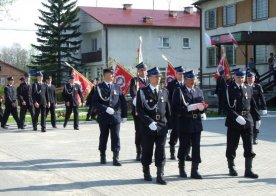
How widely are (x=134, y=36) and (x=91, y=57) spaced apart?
546 cm

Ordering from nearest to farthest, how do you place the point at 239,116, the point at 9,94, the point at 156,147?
the point at 156,147 → the point at 239,116 → the point at 9,94

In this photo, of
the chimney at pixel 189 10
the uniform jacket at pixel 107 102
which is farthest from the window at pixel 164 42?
the uniform jacket at pixel 107 102

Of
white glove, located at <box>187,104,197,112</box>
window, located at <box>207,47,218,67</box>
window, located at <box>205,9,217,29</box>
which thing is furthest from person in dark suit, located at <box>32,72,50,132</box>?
window, located at <box>205,9,217,29</box>

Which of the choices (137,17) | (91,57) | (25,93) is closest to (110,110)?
(25,93)

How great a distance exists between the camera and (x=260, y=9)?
34031mm

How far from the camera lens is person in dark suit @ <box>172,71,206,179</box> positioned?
940 centimetres

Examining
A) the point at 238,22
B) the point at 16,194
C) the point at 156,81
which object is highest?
the point at 238,22

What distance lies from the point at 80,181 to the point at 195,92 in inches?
103

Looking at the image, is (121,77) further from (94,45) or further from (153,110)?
(94,45)

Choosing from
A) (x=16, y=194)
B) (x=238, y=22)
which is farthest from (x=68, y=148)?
(x=238, y=22)

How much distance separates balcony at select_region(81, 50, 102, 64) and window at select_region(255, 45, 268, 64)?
24.0 m

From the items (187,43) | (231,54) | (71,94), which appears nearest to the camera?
(71,94)

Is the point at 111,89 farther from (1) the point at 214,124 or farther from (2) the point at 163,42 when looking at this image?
(2) the point at 163,42

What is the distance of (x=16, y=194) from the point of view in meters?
8.40
